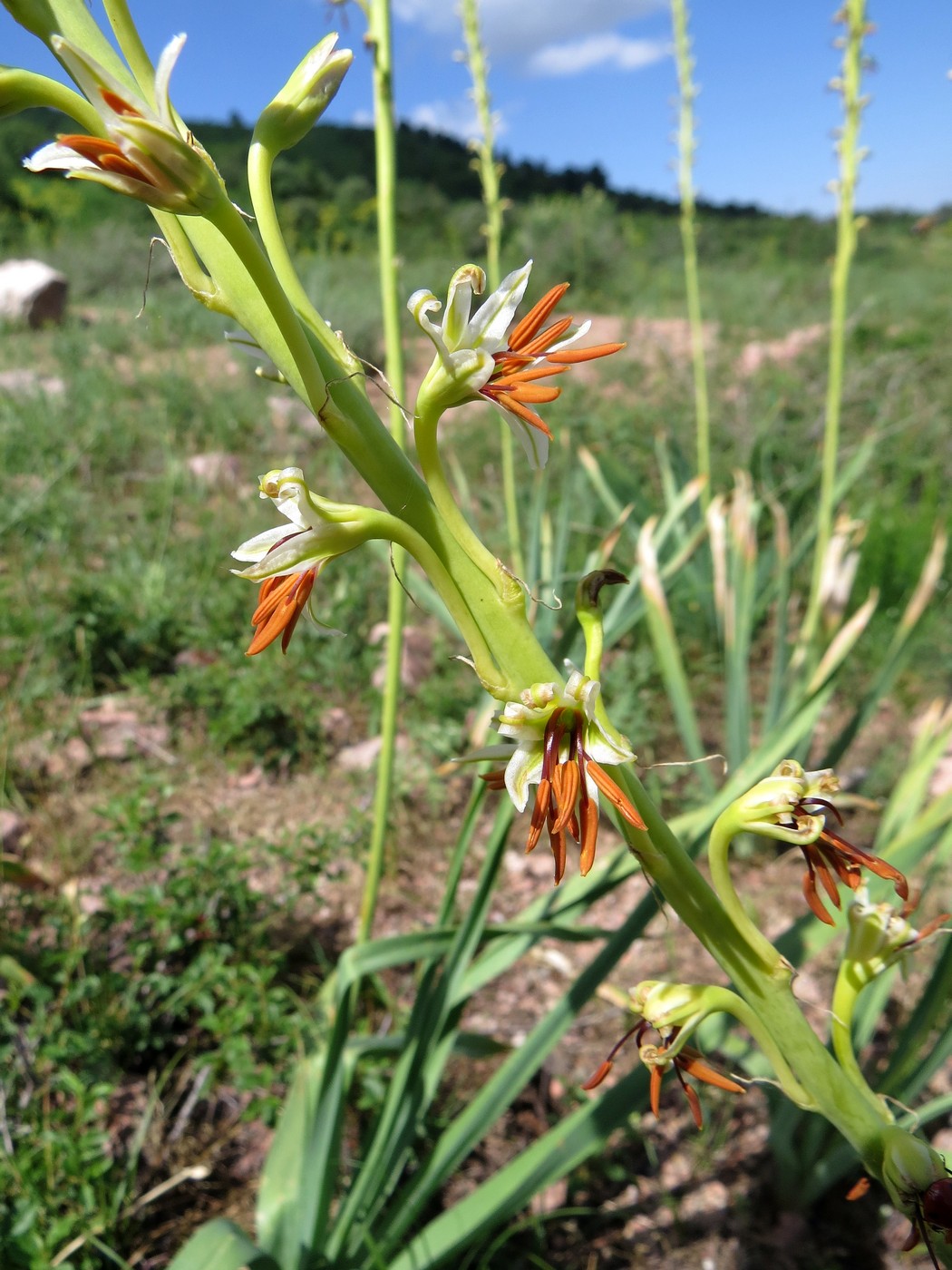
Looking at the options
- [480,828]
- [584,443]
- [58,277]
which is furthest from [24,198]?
[480,828]

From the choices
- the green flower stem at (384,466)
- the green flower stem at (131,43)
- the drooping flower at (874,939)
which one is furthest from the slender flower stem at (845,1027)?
the green flower stem at (131,43)

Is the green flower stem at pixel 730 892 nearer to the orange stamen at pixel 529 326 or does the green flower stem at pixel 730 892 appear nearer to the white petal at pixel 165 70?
the orange stamen at pixel 529 326

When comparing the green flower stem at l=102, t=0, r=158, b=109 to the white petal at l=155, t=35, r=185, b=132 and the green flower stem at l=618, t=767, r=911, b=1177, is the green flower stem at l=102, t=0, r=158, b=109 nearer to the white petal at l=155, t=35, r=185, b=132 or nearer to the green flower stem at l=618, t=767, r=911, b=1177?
the white petal at l=155, t=35, r=185, b=132

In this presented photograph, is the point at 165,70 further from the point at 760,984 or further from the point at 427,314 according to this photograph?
the point at 760,984

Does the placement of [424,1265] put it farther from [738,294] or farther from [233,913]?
[738,294]

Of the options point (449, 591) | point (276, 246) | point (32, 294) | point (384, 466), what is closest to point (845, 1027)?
point (449, 591)

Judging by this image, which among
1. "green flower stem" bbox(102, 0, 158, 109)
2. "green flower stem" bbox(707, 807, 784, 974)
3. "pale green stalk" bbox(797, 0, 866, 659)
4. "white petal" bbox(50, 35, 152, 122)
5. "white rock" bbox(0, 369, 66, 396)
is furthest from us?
"white rock" bbox(0, 369, 66, 396)

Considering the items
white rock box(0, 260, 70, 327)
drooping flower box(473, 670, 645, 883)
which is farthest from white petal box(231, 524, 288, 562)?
white rock box(0, 260, 70, 327)
